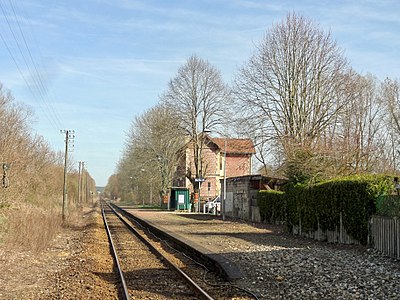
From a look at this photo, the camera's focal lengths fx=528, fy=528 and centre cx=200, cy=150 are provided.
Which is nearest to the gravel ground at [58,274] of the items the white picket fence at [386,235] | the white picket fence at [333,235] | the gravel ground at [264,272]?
the gravel ground at [264,272]

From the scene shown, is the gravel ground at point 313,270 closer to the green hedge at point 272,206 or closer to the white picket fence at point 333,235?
the white picket fence at point 333,235

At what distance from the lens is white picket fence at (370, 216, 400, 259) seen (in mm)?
14688

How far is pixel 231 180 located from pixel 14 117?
17.5 m

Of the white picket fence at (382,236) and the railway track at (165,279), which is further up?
the white picket fence at (382,236)

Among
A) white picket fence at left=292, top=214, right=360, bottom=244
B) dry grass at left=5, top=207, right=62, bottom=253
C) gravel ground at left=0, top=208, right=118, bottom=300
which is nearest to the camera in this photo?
gravel ground at left=0, top=208, right=118, bottom=300

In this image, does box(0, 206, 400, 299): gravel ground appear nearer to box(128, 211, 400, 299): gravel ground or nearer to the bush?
box(128, 211, 400, 299): gravel ground

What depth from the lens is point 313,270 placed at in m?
13.0

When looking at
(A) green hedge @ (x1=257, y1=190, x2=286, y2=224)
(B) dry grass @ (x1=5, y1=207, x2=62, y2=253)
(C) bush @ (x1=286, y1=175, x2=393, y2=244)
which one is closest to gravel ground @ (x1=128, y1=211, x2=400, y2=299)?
(C) bush @ (x1=286, y1=175, x2=393, y2=244)

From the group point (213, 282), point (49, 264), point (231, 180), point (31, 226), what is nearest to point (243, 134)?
point (231, 180)

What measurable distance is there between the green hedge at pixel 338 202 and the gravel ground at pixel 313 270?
38.3 inches

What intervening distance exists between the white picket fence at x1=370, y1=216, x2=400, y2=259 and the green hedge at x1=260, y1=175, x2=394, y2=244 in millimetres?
930

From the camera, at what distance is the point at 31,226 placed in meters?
21.3

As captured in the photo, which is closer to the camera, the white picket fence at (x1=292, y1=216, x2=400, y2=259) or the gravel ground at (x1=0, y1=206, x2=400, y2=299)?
the gravel ground at (x1=0, y1=206, x2=400, y2=299)

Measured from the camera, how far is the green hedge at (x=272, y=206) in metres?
28.6
